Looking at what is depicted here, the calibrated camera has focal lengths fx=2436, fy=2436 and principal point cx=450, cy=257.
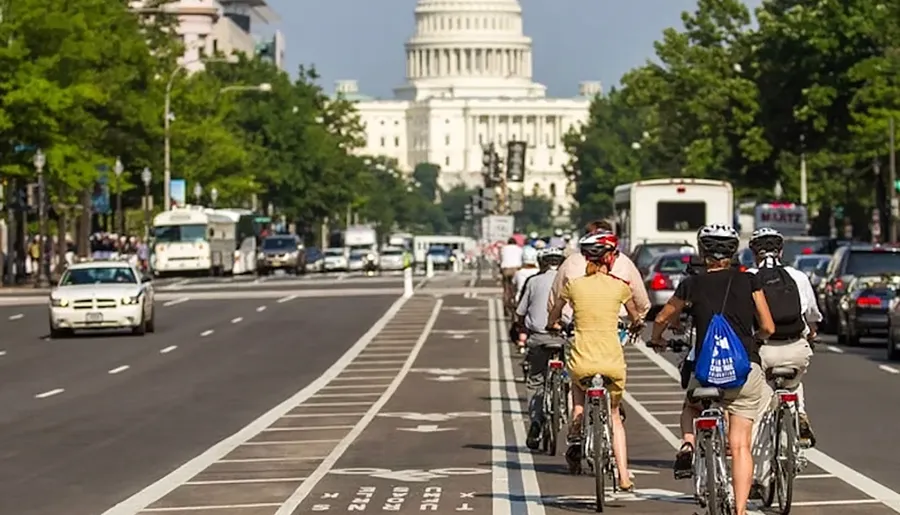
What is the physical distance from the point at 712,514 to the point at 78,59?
208ft

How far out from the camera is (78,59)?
74688mm

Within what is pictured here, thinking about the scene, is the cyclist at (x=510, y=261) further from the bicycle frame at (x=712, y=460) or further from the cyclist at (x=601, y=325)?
the bicycle frame at (x=712, y=460)

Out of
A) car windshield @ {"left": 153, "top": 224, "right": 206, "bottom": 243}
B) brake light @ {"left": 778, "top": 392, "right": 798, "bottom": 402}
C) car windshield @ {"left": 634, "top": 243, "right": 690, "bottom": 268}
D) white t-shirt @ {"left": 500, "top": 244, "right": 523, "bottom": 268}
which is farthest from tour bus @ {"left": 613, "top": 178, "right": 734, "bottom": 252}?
brake light @ {"left": 778, "top": 392, "right": 798, "bottom": 402}

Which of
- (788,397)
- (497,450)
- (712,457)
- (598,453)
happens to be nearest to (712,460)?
(712,457)

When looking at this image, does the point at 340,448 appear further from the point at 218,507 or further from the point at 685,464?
the point at 685,464

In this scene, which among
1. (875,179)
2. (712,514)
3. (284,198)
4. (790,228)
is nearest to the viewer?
(712,514)

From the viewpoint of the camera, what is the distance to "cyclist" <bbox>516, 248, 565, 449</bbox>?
64.4ft

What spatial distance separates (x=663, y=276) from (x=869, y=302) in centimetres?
889

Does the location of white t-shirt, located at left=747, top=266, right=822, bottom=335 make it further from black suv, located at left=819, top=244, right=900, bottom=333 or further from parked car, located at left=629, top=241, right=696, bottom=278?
parked car, located at left=629, top=241, right=696, bottom=278

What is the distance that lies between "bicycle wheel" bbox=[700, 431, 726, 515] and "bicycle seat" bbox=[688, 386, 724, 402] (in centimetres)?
20

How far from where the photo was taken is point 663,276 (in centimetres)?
4794

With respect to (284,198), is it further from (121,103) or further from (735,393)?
(735,393)

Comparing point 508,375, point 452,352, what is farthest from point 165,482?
point 452,352

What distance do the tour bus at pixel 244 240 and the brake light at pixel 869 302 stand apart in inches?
2489
